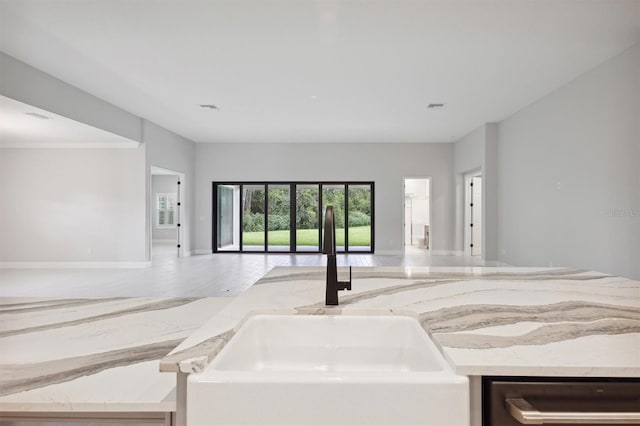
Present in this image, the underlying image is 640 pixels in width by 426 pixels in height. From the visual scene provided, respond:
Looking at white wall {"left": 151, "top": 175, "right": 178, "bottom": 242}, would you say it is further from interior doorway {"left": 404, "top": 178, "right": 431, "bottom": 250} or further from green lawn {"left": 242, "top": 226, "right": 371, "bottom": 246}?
interior doorway {"left": 404, "top": 178, "right": 431, "bottom": 250}

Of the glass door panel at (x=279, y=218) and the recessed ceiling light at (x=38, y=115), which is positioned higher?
Answer: the recessed ceiling light at (x=38, y=115)

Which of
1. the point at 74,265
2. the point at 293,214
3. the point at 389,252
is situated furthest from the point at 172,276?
the point at 389,252

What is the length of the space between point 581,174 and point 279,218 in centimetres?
701

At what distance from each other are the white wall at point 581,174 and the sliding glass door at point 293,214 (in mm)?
3912

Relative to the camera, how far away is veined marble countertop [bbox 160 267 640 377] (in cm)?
76

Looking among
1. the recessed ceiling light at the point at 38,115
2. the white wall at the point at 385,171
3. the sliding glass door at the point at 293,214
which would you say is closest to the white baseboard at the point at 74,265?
the sliding glass door at the point at 293,214

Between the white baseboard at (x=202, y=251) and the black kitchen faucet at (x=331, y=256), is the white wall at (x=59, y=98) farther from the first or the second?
the black kitchen faucet at (x=331, y=256)

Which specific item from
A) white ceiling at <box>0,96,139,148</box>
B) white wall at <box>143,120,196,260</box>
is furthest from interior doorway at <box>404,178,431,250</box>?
white ceiling at <box>0,96,139,148</box>

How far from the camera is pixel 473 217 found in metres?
9.54

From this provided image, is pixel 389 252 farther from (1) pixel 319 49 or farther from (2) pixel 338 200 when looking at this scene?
(1) pixel 319 49

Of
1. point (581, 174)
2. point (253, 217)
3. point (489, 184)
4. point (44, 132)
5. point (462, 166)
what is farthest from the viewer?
point (253, 217)

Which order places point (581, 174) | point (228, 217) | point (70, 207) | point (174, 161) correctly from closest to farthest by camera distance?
point (581, 174), point (70, 207), point (174, 161), point (228, 217)

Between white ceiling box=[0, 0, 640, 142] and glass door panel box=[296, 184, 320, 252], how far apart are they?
3.58 meters

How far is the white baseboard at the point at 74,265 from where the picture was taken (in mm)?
7684
